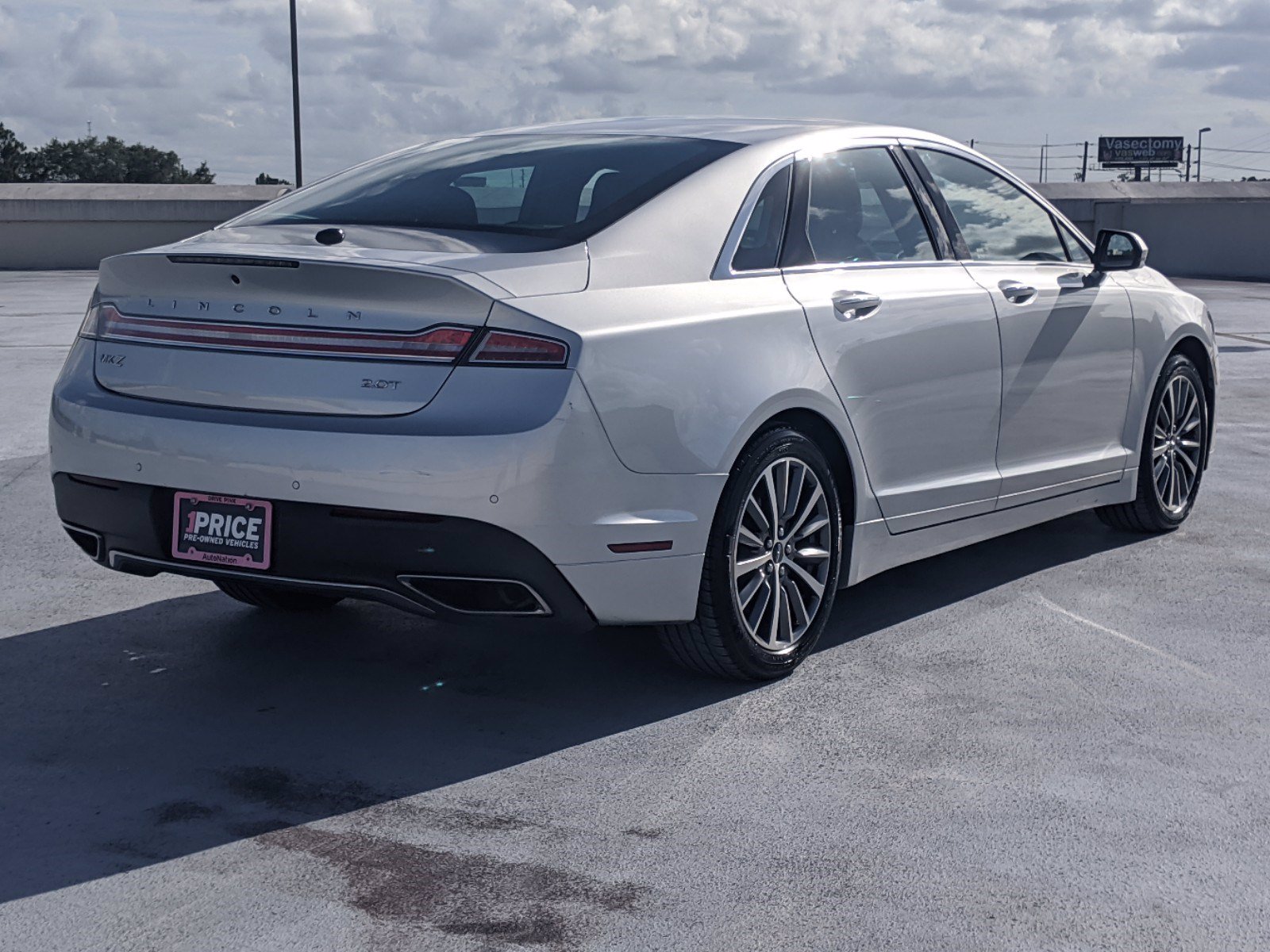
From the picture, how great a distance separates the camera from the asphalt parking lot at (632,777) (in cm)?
306

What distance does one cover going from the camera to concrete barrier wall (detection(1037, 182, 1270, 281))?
31.4m

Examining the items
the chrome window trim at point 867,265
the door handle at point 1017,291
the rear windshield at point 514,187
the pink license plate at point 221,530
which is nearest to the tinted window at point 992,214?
the door handle at point 1017,291

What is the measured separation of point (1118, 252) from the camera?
6168mm

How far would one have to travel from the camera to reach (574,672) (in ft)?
15.6

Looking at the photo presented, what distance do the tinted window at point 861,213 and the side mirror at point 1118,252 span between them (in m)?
1.13

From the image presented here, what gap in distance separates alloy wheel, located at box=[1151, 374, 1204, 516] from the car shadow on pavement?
1407 millimetres

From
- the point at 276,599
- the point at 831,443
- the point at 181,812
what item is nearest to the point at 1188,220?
the point at 831,443

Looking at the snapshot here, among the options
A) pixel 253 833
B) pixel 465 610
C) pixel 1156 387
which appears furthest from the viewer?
pixel 1156 387

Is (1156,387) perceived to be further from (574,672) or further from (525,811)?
(525,811)

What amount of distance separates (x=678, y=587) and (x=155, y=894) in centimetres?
163

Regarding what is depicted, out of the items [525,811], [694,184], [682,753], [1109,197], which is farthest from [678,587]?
[1109,197]

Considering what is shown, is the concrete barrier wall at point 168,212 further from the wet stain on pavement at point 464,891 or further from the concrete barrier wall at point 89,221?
the wet stain on pavement at point 464,891

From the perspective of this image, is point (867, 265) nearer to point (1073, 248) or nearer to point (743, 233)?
point (743, 233)

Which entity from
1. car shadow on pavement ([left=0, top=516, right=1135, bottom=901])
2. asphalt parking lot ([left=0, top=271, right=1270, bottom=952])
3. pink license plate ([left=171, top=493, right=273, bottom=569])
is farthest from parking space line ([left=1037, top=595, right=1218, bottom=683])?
pink license plate ([left=171, top=493, right=273, bottom=569])
